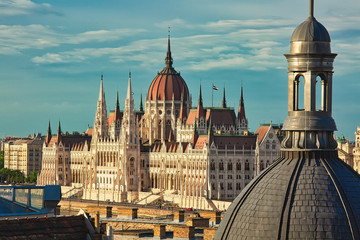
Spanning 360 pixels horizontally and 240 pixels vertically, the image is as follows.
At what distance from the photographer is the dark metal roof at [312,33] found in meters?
29.4

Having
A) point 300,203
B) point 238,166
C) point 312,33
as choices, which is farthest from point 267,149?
point 300,203

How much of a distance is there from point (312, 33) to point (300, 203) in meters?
4.99

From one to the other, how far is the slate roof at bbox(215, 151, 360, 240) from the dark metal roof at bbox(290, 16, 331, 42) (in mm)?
3271

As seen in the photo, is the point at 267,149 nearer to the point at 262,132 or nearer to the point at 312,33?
the point at 262,132

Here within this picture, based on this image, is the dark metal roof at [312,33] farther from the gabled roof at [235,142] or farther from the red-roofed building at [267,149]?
the gabled roof at [235,142]

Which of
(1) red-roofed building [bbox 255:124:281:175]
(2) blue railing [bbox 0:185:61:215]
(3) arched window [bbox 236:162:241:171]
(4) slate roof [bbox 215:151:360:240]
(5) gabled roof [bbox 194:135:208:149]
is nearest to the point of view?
(4) slate roof [bbox 215:151:360:240]

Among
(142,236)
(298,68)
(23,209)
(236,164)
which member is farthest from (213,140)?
(298,68)

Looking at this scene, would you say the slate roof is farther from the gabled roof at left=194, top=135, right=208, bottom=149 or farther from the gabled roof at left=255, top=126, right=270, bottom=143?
the gabled roof at left=194, top=135, right=208, bottom=149

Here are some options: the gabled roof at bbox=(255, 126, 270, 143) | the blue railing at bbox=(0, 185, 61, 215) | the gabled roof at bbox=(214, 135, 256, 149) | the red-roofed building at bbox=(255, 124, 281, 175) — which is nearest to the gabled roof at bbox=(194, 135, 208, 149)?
the gabled roof at bbox=(214, 135, 256, 149)

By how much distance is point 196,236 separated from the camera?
64.4 meters

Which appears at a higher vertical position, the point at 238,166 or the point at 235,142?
the point at 235,142

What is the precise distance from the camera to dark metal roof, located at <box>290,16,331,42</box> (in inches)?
1158

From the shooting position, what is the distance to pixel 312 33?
96.6ft

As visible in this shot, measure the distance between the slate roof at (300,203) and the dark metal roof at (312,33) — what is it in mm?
3271
